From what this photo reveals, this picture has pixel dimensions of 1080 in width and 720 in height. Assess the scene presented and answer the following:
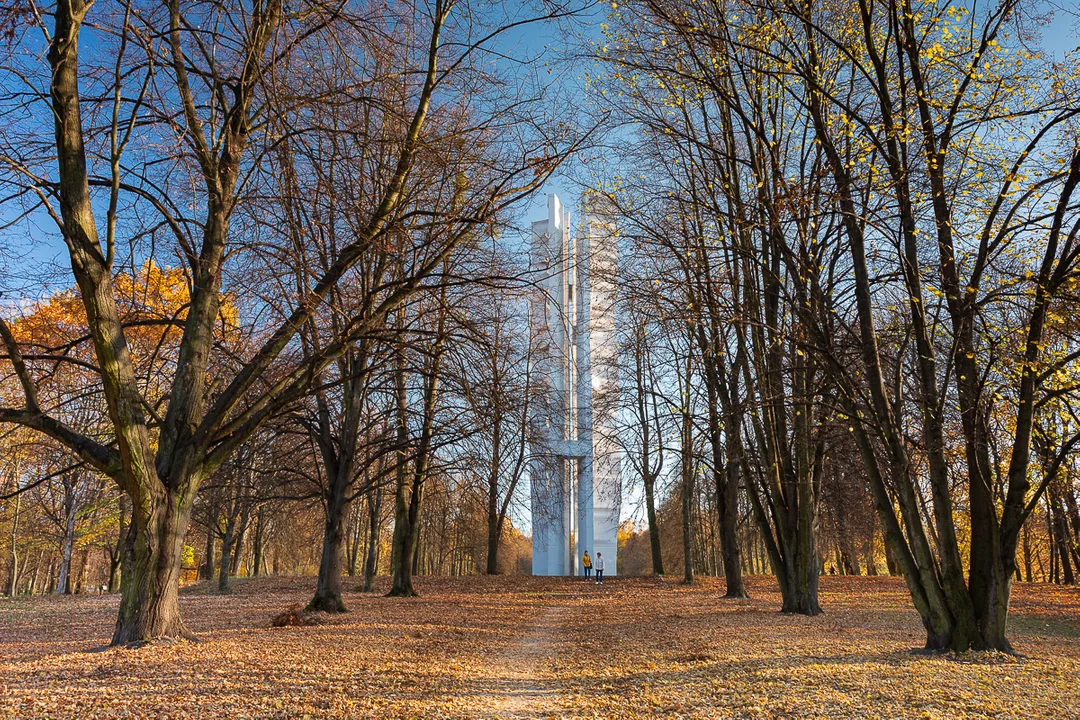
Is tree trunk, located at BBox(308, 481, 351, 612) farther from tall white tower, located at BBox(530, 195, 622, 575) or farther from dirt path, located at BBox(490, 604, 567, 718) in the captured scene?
tall white tower, located at BBox(530, 195, 622, 575)

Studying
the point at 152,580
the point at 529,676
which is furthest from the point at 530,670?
the point at 152,580

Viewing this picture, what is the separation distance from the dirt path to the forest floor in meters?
0.03

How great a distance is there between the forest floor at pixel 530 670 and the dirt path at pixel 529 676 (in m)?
0.03

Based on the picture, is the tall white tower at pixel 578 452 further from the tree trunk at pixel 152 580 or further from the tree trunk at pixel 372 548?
the tree trunk at pixel 152 580

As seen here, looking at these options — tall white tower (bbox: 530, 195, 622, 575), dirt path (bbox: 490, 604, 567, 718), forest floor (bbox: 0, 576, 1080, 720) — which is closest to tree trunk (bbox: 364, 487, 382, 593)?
tall white tower (bbox: 530, 195, 622, 575)

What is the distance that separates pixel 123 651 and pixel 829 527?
2462cm

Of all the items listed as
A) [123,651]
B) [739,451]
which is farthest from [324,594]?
[739,451]

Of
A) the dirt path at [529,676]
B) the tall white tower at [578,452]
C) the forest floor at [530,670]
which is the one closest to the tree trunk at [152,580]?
the forest floor at [530,670]

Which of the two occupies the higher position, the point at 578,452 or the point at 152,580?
the point at 578,452

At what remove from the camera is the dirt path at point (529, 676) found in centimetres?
513

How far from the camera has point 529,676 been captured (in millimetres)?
6488

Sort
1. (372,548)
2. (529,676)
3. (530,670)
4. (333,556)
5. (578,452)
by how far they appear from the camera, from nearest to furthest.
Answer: (529,676), (530,670), (333,556), (372,548), (578,452)

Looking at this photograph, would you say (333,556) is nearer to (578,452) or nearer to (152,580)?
(152,580)

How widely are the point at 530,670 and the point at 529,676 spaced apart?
34 centimetres
